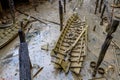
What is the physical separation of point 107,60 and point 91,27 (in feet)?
7.70

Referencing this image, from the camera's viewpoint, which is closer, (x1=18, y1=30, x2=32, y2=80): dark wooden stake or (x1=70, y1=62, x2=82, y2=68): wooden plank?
(x1=18, y1=30, x2=32, y2=80): dark wooden stake

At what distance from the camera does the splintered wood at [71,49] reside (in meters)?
5.52

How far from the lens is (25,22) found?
8.24 m

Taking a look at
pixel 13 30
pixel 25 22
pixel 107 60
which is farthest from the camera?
pixel 25 22

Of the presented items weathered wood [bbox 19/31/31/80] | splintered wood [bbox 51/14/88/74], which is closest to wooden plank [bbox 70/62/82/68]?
splintered wood [bbox 51/14/88/74]

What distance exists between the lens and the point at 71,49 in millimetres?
6062

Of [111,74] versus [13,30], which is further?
[13,30]

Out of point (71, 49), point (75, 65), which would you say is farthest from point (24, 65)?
point (71, 49)

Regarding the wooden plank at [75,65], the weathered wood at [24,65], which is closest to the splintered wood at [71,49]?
the wooden plank at [75,65]

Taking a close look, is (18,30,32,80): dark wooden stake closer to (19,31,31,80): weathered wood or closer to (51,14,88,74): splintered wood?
(19,31,31,80): weathered wood

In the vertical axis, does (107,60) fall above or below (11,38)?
below

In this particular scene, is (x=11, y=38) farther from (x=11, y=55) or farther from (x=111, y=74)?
(x=111, y=74)

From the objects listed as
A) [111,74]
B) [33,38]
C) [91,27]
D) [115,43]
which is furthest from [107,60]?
[33,38]

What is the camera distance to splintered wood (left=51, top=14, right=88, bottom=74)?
18.1ft
